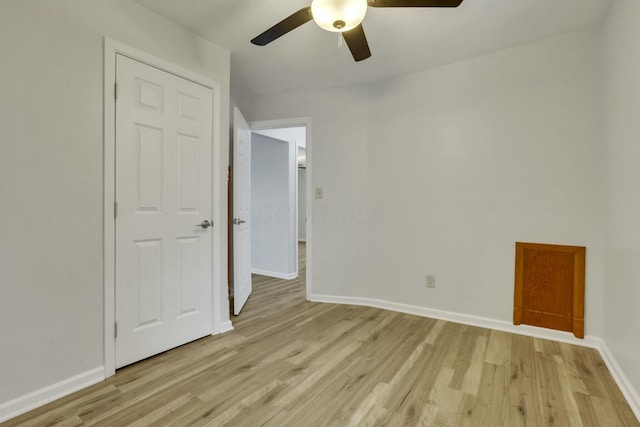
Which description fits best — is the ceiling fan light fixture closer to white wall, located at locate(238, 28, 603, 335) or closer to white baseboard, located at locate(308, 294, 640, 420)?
white wall, located at locate(238, 28, 603, 335)

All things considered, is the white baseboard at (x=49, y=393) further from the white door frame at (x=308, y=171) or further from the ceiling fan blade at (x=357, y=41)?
the ceiling fan blade at (x=357, y=41)

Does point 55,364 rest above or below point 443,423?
above

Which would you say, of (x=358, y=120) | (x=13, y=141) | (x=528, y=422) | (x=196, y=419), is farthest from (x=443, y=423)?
(x=358, y=120)

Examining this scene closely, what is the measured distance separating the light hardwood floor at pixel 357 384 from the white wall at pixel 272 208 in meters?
2.01

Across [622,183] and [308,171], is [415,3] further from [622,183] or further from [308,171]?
[308,171]

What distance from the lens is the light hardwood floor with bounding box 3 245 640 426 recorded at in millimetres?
1531

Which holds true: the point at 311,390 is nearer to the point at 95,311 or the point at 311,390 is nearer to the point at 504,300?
the point at 95,311

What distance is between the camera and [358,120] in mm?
3328

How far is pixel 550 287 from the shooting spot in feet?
8.10

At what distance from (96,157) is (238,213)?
1.33 meters

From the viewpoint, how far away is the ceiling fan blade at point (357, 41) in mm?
1790

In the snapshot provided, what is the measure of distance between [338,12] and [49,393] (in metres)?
2.47

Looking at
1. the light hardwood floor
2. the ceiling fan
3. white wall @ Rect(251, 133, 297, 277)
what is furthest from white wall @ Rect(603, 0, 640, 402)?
white wall @ Rect(251, 133, 297, 277)

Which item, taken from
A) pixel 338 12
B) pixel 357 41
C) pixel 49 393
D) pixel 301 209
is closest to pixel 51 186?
pixel 49 393
